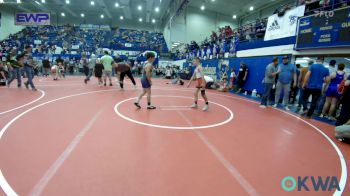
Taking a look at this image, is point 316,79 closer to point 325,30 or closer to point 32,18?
point 325,30

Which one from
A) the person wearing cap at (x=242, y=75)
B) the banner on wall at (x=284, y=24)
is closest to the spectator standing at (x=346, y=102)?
the banner on wall at (x=284, y=24)

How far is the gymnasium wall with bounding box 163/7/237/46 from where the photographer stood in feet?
→ 105

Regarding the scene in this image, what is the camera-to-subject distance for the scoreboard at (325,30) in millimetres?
6922

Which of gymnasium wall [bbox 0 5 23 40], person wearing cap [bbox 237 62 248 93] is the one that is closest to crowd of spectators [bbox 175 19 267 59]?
person wearing cap [bbox 237 62 248 93]

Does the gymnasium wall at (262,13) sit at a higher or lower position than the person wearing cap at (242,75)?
higher

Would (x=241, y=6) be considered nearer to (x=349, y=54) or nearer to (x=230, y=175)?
(x=349, y=54)

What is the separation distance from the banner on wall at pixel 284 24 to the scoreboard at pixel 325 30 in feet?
2.33

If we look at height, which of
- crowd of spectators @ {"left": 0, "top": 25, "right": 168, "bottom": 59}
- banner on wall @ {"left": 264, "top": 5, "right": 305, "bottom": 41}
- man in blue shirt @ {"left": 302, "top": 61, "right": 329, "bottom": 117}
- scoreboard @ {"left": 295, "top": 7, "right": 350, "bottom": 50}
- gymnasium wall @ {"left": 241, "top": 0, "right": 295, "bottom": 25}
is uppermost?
gymnasium wall @ {"left": 241, "top": 0, "right": 295, "bottom": 25}

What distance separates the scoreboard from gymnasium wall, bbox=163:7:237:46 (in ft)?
80.9

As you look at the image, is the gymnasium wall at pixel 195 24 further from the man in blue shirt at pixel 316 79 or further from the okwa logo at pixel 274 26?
the man in blue shirt at pixel 316 79

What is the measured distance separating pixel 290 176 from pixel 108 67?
34.5 feet

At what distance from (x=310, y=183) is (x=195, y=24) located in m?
32.0

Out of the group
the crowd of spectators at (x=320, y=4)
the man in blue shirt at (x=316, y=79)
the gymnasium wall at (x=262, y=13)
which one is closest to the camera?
the man in blue shirt at (x=316, y=79)

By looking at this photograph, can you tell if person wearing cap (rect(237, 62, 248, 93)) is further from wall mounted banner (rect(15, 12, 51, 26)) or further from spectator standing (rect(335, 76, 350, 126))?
wall mounted banner (rect(15, 12, 51, 26))
